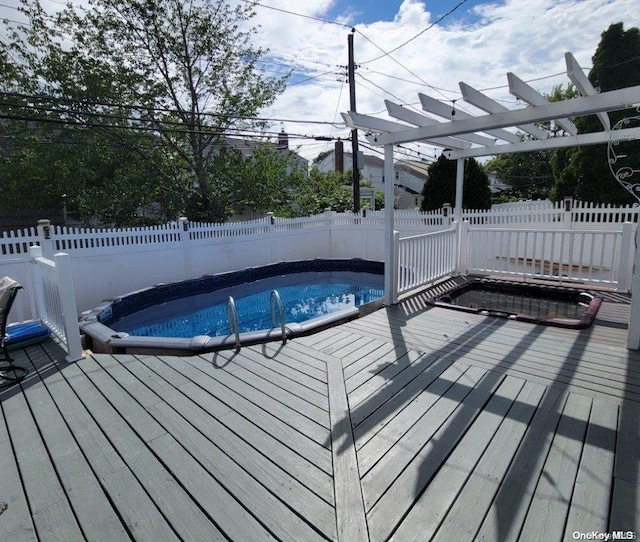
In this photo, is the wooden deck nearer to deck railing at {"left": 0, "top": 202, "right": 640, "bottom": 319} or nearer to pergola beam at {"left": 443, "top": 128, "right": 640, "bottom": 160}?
deck railing at {"left": 0, "top": 202, "right": 640, "bottom": 319}

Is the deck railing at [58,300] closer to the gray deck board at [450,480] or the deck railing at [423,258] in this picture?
the gray deck board at [450,480]

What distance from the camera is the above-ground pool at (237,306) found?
3753 mm

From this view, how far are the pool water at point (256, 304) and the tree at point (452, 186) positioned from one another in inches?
134

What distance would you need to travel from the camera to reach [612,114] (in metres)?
9.83

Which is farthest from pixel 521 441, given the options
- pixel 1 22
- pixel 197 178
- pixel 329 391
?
pixel 1 22

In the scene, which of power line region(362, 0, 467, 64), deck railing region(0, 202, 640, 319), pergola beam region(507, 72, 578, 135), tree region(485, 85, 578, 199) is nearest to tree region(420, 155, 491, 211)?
deck railing region(0, 202, 640, 319)

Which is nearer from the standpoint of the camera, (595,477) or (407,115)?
(595,477)

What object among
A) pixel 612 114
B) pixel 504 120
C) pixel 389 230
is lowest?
pixel 389 230

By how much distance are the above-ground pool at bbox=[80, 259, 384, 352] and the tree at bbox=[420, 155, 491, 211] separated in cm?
320

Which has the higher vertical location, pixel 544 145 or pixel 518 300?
pixel 544 145

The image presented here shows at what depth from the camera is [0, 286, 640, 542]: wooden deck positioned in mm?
1512

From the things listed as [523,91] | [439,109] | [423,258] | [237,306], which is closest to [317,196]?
[237,306]

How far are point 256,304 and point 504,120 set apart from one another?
5.15 m

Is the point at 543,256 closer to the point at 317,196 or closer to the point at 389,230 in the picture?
the point at 389,230
